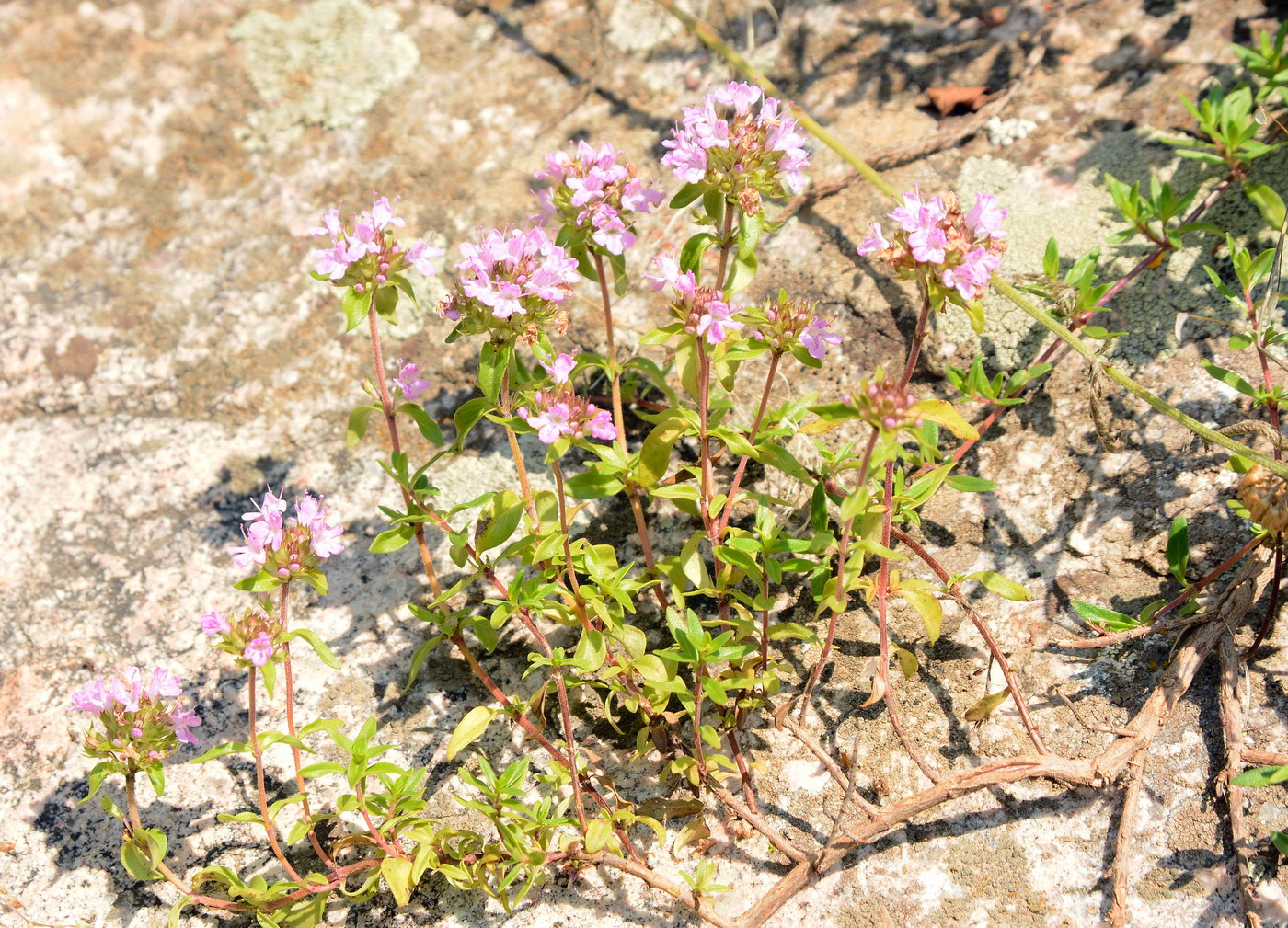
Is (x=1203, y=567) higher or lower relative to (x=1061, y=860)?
higher

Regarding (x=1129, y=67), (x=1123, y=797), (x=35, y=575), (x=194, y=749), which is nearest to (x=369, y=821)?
(x=194, y=749)

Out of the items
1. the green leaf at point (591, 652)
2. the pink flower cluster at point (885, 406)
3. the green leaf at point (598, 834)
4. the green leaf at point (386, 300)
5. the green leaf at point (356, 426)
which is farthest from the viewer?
the green leaf at point (356, 426)

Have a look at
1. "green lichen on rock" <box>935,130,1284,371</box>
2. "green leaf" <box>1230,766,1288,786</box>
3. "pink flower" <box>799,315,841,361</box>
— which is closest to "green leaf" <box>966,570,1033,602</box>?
"green leaf" <box>1230,766,1288,786</box>

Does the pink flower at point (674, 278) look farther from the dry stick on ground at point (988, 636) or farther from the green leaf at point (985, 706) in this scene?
the green leaf at point (985, 706)

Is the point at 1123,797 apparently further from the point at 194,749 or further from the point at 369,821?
the point at 194,749

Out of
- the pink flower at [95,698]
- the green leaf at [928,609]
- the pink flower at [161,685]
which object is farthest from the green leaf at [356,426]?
the green leaf at [928,609]

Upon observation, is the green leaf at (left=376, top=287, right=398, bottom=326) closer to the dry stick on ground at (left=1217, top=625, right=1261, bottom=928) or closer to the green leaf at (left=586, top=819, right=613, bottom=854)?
the green leaf at (left=586, top=819, right=613, bottom=854)
